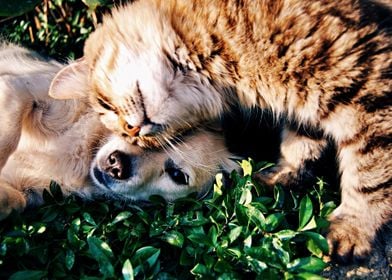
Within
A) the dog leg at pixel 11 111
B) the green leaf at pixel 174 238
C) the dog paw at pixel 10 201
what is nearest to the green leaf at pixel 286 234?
the green leaf at pixel 174 238

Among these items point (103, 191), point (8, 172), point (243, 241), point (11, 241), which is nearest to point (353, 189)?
point (243, 241)

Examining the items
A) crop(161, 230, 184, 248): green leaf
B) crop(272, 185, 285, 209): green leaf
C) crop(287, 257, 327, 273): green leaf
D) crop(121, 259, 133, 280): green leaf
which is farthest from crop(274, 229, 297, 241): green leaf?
crop(121, 259, 133, 280): green leaf

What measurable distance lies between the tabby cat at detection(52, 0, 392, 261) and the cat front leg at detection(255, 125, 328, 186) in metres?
0.28

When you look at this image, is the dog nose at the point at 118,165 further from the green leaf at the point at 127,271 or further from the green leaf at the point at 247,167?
the green leaf at the point at 127,271

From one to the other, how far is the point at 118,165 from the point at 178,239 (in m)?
0.72

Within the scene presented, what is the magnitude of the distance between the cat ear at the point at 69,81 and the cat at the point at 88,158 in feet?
0.59

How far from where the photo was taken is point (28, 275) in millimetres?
2416

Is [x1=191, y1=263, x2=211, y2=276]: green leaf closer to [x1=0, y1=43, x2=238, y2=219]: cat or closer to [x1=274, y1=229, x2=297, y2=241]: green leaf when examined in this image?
[x1=274, y1=229, x2=297, y2=241]: green leaf

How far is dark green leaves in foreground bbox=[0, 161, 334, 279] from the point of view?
8.04ft

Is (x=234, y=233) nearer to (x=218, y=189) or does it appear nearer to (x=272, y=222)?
(x=272, y=222)

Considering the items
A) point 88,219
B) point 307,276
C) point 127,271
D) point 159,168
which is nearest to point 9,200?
point 88,219

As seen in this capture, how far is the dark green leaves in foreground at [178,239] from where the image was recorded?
96.5 inches

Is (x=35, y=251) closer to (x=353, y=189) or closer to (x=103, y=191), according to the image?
(x=103, y=191)

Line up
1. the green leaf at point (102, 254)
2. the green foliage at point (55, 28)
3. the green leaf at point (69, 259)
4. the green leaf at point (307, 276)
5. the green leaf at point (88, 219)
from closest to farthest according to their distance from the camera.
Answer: the green leaf at point (307, 276) → the green leaf at point (102, 254) → the green leaf at point (69, 259) → the green leaf at point (88, 219) → the green foliage at point (55, 28)
